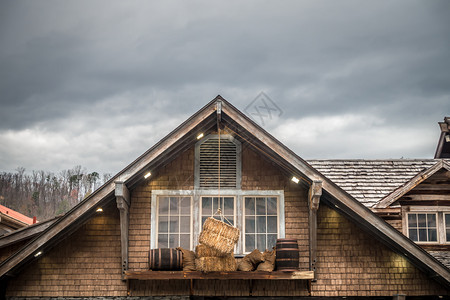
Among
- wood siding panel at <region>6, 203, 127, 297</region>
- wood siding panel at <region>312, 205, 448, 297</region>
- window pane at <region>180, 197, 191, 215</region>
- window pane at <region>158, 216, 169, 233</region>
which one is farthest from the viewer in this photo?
window pane at <region>180, 197, 191, 215</region>

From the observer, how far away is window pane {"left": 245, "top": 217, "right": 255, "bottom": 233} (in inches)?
507

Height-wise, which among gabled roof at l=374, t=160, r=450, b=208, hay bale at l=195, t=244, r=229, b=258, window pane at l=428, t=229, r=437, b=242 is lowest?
hay bale at l=195, t=244, r=229, b=258

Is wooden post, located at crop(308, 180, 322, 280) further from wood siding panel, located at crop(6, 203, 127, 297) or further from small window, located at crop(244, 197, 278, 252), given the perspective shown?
wood siding panel, located at crop(6, 203, 127, 297)

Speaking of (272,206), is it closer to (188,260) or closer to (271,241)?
(271,241)

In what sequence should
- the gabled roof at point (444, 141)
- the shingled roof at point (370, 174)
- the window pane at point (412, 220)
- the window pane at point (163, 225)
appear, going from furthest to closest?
the gabled roof at point (444, 141), the shingled roof at point (370, 174), the window pane at point (412, 220), the window pane at point (163, 225)

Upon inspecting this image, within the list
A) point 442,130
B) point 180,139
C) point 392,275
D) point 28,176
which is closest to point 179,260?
point 180,139

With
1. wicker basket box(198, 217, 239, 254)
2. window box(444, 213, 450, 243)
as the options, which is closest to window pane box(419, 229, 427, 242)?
window box(444, 213, 450, 243)

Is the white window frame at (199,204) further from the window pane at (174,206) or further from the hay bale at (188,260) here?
the hay bale at (188,260)

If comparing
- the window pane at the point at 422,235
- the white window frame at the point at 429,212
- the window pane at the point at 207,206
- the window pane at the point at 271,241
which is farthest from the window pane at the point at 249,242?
the window pane at the point at 422,235

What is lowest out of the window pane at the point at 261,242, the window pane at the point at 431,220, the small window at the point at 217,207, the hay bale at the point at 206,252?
the hay bale at the point at 206,252

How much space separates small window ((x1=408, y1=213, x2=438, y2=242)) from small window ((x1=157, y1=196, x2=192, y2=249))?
19.6 ft

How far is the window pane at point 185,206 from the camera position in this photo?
1296 centimetres

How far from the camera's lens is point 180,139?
12.2 metres

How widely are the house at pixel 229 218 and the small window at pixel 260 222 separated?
25mm
